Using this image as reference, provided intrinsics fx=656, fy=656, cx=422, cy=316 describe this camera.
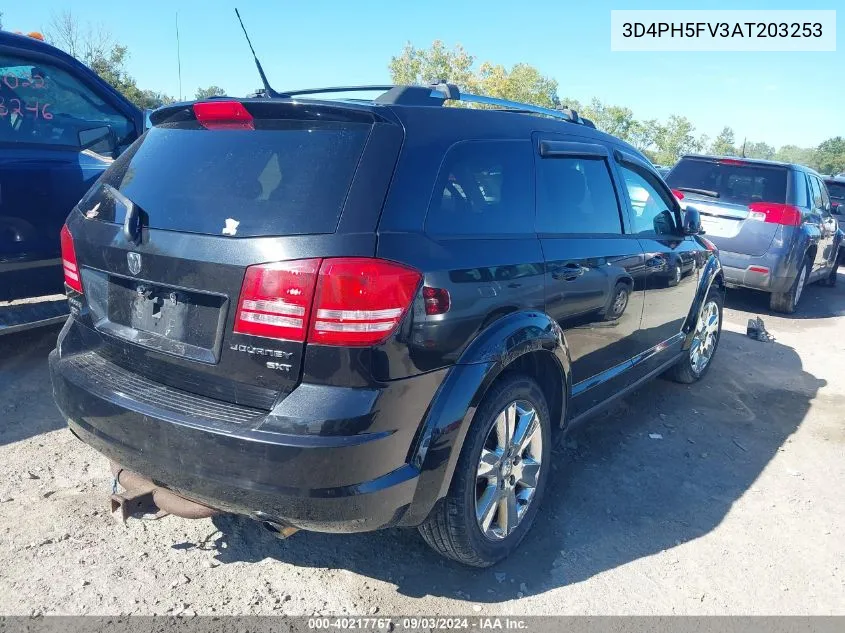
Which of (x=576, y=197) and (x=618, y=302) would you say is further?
(x=618, y=302)

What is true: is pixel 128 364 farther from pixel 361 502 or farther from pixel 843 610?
pixel 843 610

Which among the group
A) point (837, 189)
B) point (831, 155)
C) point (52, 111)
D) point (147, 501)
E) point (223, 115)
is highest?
point (831, 155)

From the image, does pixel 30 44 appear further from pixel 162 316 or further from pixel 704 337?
pixel 704 337

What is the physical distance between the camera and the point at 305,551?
281 centimetres

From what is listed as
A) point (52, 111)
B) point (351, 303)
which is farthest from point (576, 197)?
point (52, 111)

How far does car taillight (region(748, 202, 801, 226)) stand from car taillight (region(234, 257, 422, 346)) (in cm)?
687

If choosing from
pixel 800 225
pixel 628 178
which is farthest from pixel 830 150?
pixel 628 178

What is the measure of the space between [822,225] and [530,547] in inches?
304

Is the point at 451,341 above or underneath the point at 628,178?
underneath

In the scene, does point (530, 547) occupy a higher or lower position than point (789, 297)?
lower

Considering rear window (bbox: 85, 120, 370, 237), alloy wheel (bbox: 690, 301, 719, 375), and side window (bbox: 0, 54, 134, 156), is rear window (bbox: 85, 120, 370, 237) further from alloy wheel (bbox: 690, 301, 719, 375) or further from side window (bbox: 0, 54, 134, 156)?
alloy wheel (bbox: 690, 301, 719, 375)

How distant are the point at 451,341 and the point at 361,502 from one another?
614 millimetres

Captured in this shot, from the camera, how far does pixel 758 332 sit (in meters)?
6.87

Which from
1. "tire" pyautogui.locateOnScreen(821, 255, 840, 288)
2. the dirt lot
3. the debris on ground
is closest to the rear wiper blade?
the debris on ground
